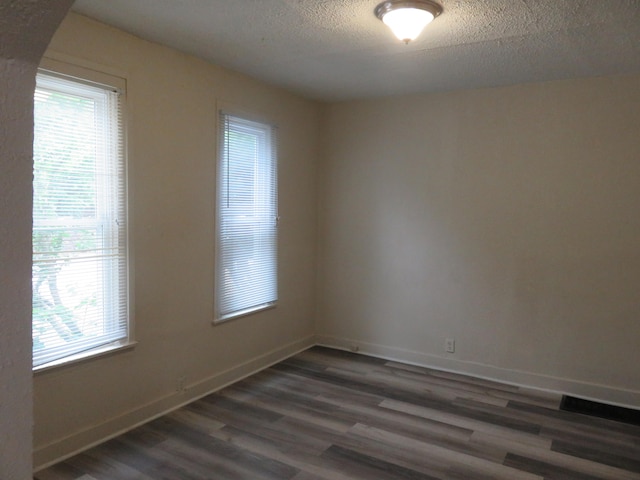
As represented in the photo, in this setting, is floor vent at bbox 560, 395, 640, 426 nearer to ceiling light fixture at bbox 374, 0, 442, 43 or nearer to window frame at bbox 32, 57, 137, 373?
ceiling light fixture at bbox 374, 0, 442, 43

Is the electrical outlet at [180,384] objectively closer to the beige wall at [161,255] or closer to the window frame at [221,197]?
the beige wall at [161,255]

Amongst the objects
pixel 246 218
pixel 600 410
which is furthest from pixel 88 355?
pixel 600 410

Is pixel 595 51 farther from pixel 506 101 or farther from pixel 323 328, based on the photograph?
pixel 323 328

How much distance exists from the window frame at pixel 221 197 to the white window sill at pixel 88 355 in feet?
2.69

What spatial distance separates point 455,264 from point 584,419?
59.6 inches


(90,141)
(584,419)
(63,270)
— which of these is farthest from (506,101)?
(63,270)

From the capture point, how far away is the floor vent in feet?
11.0

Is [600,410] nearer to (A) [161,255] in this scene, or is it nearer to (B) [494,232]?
(B) [494,232]

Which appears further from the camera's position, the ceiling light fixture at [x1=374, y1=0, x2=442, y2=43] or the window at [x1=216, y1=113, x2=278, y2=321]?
the window at [x1=216, y1=113, x2=278, y2=321]

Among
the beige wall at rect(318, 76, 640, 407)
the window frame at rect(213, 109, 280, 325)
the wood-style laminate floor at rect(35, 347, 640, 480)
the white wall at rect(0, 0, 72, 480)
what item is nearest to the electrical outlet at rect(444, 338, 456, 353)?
the beige wall at rect(318, 76, 640, 407)

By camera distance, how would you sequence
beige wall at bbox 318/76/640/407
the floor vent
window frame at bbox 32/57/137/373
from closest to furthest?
window frame at bbox 32/57/137/373 → the floor vent → beige wall at bbox 318/76/640/407

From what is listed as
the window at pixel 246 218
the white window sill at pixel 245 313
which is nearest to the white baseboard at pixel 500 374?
the white window sill at pixel 245 313

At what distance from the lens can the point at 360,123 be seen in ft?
15.2

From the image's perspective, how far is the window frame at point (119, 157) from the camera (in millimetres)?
2537
